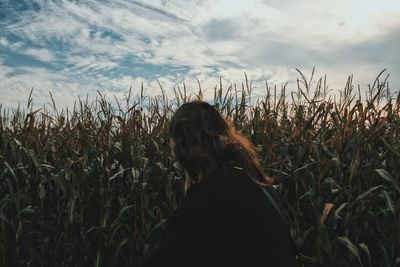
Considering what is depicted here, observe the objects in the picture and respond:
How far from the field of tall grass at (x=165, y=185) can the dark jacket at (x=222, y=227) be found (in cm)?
161

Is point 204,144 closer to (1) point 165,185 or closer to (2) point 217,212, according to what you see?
(2) point 217,212

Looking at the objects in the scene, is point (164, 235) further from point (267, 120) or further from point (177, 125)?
point (267, 120)

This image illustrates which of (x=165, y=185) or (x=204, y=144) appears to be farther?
(x=165, y=185)

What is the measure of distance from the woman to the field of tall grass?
157 cm

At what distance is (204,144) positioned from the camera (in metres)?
2.22

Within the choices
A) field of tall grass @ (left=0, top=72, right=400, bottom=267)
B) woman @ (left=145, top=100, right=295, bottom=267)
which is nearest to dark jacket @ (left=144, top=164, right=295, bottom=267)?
woman @ (left=145, top=100, right=295, bottom=267)

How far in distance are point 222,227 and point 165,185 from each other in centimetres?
213

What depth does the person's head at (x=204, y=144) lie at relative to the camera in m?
2.18

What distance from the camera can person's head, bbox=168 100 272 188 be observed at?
2.18 metres

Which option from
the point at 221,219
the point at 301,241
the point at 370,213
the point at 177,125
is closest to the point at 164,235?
the point at 221,219

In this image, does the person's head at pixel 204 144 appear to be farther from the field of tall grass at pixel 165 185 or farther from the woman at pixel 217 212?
the field of tall grass at pixel 165 185

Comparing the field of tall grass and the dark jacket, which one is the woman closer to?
the dark jacket

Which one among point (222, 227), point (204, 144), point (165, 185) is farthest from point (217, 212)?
point (165, 185)

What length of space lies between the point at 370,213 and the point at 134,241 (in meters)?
1.89
